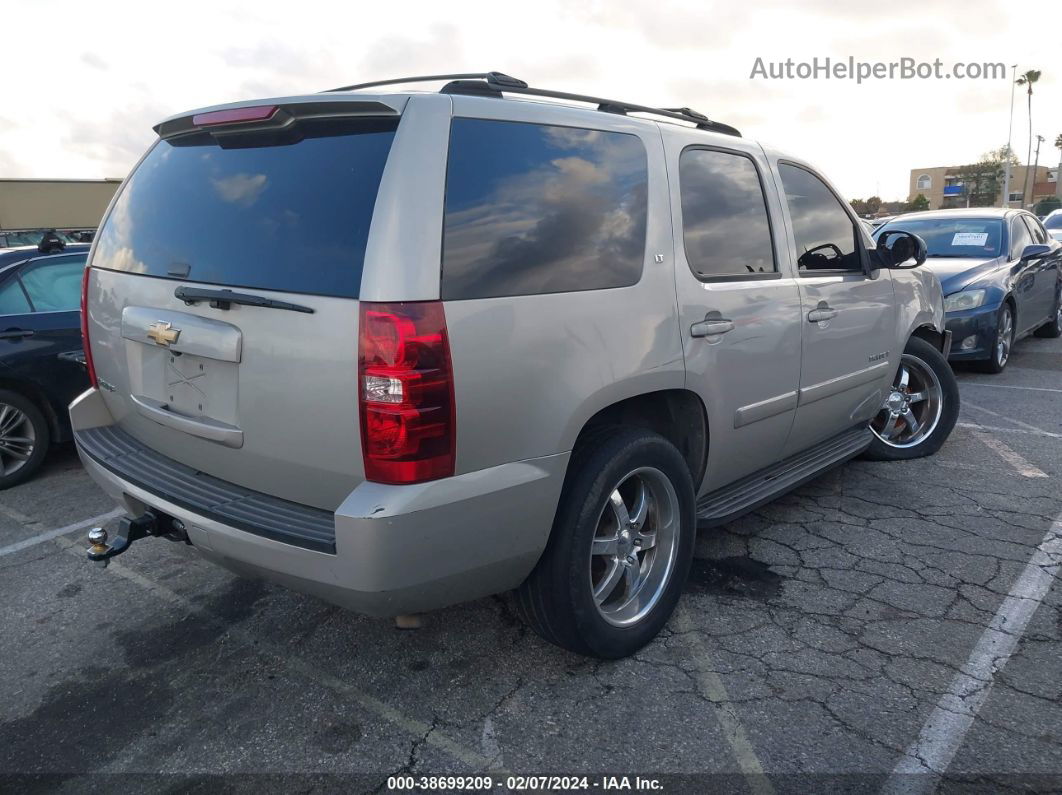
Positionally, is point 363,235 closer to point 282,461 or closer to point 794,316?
point 282,461

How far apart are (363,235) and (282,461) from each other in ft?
2.44

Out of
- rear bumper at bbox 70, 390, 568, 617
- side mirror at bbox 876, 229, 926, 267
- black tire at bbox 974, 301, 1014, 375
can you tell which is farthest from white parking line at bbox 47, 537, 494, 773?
black tire at bbox 974, 301, 1014, 375

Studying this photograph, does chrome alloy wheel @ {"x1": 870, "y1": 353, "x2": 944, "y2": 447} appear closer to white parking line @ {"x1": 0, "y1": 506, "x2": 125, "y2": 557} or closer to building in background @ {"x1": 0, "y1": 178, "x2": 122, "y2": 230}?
white parking line @ {"x1": 0, "y1": 506, "x2": 125, "y2": 557}

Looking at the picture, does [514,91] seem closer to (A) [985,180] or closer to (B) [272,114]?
(B) [272,114]

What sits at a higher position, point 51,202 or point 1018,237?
point 51,202

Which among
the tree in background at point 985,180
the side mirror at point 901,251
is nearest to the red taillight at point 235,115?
the side mirror at point 901,251

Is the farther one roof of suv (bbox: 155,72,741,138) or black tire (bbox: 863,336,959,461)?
black tire (bbox: 863,336,959,461)

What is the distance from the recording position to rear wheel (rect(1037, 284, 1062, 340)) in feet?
34.6

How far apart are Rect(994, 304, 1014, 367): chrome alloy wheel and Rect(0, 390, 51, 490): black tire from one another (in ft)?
27.8

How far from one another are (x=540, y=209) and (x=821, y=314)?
6.24 ft

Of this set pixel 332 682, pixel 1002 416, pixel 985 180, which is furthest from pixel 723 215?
pixel 985 180

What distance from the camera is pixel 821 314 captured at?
12.8ft

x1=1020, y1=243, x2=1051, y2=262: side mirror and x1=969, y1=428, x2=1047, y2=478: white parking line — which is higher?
x1=1020, y1=243, x2=1051, y2=262: side mirror

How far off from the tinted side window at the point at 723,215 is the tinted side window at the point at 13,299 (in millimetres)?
4610
